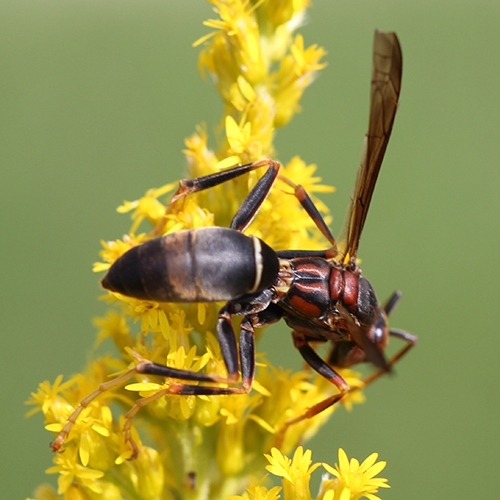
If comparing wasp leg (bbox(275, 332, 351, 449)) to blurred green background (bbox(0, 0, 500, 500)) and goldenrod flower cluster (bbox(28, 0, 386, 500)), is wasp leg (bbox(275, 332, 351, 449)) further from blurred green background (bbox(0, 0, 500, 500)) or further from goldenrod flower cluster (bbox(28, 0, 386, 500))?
blurred green background (bbox(0, 0, 500, 500))

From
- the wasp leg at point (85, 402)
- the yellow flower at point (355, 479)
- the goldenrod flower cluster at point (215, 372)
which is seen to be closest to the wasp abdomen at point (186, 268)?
the goldenrod flower cluster at point (215, 372)

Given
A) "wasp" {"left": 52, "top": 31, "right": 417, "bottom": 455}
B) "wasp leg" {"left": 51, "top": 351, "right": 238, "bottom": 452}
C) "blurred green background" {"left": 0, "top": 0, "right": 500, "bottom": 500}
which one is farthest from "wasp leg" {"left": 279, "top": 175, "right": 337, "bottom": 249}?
"blurred green background" {"left": 0, "top": 0, "right": 500, "bottom": 500}

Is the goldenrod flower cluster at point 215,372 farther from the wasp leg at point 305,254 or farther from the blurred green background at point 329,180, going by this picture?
the blurred green background at point 329,180

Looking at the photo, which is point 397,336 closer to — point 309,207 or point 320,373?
point 320,373

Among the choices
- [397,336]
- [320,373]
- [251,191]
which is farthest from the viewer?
[397,336]

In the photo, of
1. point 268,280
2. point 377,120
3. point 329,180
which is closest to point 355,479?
point 268,280

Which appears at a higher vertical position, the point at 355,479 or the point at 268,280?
the point at 268,280
